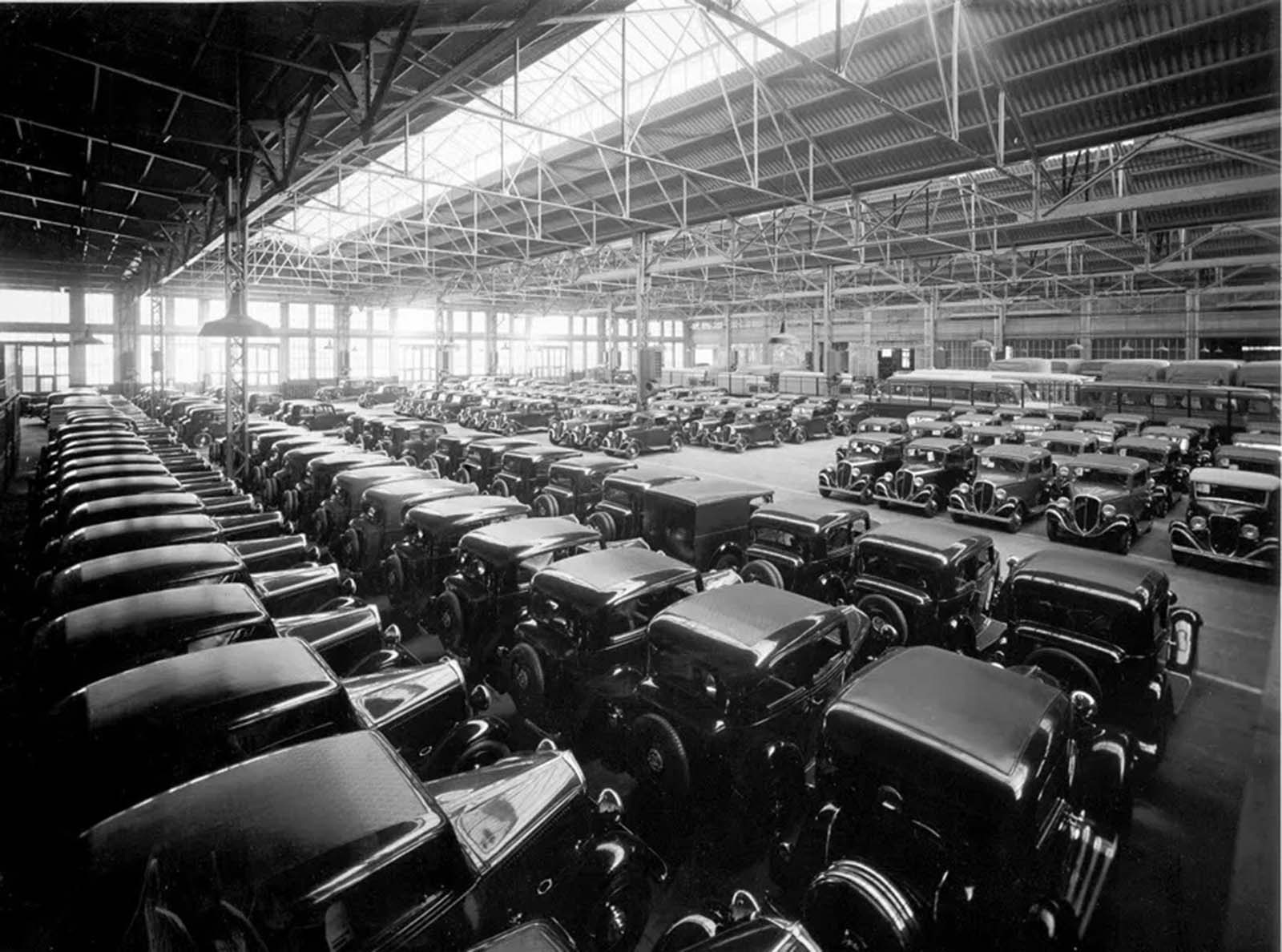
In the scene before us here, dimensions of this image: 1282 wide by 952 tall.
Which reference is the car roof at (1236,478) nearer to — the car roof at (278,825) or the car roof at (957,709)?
the car roof at (957,709)

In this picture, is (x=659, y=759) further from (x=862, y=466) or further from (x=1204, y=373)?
(x=1204, y=373)

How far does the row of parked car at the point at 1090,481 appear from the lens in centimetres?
924

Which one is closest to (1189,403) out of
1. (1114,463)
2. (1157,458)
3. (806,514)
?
(1157,458)

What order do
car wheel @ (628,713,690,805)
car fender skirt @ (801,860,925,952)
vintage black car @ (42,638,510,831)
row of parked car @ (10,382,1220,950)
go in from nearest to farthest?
row of parked car @ (10,382,1220,950)
car fender skirt @ (801,860,925,952)
vintage black car @ (42,638,510,831)
car wheel @ (628,713,690,805)

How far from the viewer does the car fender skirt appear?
Answer: 2758 millimetres

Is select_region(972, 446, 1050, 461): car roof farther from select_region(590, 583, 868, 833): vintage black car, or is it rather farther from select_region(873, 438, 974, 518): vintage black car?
select_region(590, 583, 868, 833): vintage black car

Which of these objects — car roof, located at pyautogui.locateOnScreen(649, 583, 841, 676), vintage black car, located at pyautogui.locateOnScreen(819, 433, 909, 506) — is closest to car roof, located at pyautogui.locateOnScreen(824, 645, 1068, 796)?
car roof, located at pyautogui.locateOnScreen(649, 583, 841, 676)

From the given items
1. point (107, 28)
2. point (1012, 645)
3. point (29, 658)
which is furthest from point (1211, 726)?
point (107, 28)

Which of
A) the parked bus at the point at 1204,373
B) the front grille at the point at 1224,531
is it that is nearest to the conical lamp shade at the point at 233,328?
the front grille at the point at 1224,531

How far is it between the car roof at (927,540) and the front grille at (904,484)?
Answer: 6.09 metres

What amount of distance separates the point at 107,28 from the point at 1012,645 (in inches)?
415

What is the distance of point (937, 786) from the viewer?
116 inches

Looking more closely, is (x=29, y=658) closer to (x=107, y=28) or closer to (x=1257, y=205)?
(x=107, y=28)

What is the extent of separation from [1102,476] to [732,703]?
9.42 meters
